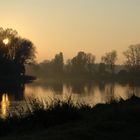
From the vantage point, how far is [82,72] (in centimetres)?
16950

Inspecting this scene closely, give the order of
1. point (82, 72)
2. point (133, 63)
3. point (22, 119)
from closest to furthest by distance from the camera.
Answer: point (22, 119)
point (133, 63)
point (82, 72)

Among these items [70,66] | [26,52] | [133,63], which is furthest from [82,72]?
[26,52]

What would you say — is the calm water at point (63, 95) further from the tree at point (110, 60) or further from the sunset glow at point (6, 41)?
the tree at point (110, 60)

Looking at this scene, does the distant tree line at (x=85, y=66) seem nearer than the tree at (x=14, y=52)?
No

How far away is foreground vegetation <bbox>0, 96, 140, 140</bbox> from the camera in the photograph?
12.4 m

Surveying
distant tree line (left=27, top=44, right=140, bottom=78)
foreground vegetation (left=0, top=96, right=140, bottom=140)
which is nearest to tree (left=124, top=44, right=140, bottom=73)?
distant tree line (left=27, top=44, right=140, bottom=78)

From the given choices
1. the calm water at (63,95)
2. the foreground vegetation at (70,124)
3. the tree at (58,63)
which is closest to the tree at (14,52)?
the calm water at (63,95)

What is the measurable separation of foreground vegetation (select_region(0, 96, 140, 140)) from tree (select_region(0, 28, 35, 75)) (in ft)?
276

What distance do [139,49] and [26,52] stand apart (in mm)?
56143

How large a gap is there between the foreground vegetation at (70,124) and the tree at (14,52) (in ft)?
276

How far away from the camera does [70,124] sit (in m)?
14.1

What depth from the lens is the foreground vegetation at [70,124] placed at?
1242 cm

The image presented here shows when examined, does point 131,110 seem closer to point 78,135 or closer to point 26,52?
point 78,135

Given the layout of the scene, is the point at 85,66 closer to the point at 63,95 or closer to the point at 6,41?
the point at 6,41
